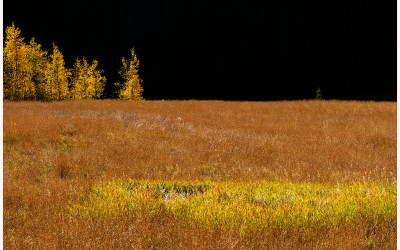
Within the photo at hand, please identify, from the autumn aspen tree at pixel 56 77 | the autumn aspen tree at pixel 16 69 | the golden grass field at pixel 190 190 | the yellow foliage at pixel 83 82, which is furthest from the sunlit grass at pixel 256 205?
the yellow foliage at pixel 83 82

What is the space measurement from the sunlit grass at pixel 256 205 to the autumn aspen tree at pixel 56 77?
1429 inches

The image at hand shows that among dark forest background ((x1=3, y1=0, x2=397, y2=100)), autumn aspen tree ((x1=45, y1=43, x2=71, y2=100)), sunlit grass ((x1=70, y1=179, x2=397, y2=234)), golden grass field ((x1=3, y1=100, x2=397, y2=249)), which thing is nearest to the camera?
golden grass field ((x1=3, y1=100, x2=397, y2=249))

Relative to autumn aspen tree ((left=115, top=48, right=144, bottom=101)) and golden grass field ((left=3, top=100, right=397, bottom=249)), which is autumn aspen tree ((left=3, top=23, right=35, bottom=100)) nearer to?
autumn aspen tree ((left=115, top=48, right=144, bottom=101))

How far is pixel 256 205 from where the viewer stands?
14.5 feet

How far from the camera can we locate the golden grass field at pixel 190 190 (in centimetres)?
339

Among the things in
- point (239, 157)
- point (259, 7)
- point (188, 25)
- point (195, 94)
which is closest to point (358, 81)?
point (259, 7)

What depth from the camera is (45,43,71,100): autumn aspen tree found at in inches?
1473

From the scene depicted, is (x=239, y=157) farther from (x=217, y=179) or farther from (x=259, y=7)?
(x=259, y=7)

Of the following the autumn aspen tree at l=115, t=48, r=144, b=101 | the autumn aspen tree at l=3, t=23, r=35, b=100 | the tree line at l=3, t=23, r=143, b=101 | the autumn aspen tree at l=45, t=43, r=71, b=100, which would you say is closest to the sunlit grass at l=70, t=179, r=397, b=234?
the tree line at l=3, t=23, r=143, b=101

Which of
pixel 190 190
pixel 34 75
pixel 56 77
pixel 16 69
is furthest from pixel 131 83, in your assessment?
pixel 190 190

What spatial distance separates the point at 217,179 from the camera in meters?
6.67

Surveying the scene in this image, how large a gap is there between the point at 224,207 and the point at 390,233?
6.29 ft

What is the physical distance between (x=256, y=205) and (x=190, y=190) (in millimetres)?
1342

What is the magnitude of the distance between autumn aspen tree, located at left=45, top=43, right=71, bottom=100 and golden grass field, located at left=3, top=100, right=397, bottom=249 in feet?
97.4
